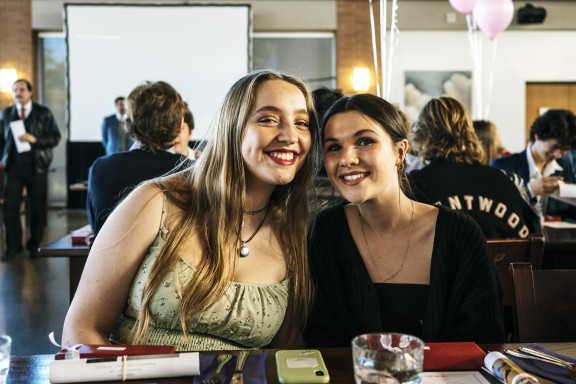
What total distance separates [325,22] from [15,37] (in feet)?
15.9

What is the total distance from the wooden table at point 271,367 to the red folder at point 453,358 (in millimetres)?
54

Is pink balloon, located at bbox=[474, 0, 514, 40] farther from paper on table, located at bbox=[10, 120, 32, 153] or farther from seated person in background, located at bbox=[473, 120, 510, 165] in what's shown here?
paper on table, located at bbox=[10, 120, 32, 153]

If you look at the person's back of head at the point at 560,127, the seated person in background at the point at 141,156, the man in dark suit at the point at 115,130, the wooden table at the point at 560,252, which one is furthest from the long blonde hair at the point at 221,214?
the man in dark suit at the point at 115,130

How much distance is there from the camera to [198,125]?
827 centimetres

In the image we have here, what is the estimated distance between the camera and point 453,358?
1.08 m

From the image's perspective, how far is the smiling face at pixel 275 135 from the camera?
1.47m

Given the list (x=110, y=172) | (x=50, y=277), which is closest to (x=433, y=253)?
(x=110, y=172)

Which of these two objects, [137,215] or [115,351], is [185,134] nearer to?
[137,215]

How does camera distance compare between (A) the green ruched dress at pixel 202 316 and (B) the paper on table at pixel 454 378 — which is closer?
(B) the paper on table at pixel 454 378

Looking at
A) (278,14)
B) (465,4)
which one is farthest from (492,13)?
(278,14)

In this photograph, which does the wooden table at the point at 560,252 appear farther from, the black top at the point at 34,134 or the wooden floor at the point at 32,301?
the black top at the point at 34,134

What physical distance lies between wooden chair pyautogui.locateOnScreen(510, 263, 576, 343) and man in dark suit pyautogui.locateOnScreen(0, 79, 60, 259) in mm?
5194

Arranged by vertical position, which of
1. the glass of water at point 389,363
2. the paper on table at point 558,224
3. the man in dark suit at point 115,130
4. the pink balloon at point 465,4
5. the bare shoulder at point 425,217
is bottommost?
the paper on table at point 558,224

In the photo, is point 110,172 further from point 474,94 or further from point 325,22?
point 474,94
